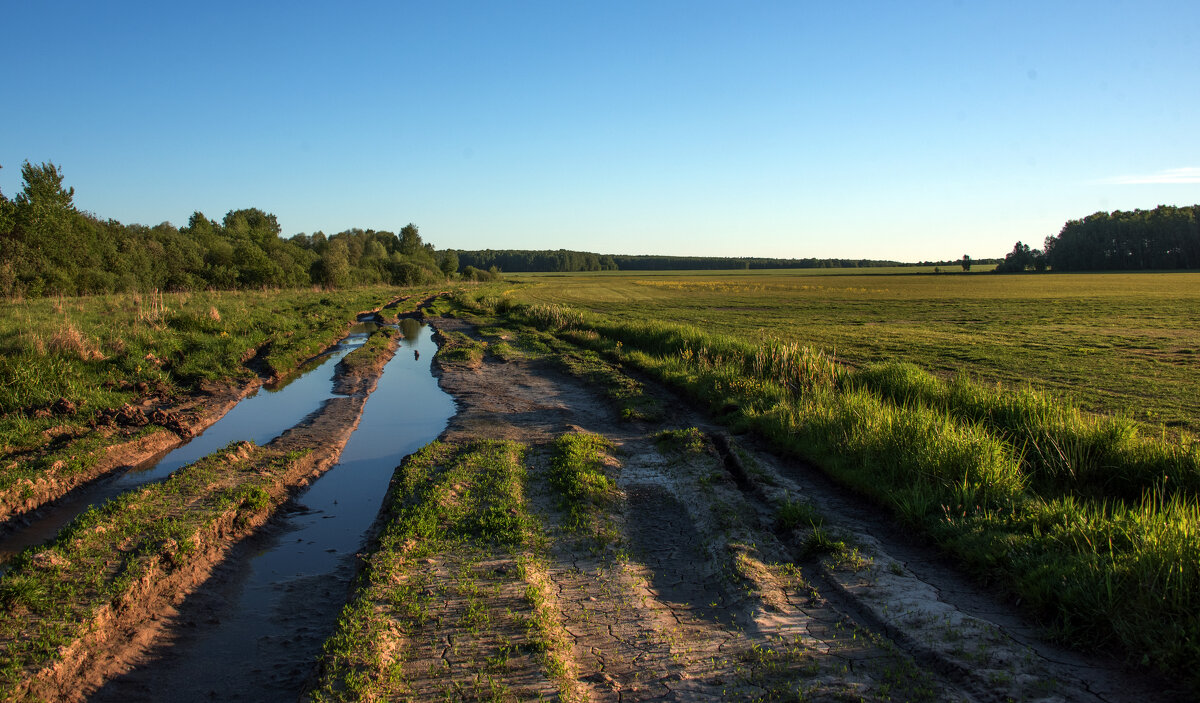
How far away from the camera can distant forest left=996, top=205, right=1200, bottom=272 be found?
9531cm

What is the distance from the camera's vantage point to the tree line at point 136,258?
113ft

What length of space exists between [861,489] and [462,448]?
Answer: 19.6 feet

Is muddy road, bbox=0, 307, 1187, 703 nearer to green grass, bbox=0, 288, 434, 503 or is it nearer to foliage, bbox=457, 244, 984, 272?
green grass, bbox=0, 288, 434, 503

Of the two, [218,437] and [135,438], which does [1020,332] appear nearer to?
[218,437]

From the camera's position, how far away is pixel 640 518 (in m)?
7.29

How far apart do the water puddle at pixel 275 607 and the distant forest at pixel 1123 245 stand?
12407 centimetres

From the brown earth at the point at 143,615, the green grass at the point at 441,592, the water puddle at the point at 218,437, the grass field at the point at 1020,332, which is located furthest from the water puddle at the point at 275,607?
the grass field at the point at 1020,332

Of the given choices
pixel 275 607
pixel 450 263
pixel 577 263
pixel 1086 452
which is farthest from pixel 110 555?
pixel 577 263

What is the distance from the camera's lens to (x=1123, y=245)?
10125 centimetres

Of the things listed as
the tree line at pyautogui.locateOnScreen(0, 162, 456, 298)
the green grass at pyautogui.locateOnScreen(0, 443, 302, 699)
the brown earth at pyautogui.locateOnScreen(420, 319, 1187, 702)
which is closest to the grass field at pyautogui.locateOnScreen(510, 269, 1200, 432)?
the brown earth at pyautogui.locateOnScreen(420, 319, 1187, 702)

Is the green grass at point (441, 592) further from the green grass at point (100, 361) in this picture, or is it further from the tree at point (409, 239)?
the tree at point (409, 239)

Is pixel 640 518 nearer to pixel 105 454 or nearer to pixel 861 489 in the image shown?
pixel 861 489

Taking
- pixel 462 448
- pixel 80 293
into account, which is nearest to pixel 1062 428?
pixel 462 448

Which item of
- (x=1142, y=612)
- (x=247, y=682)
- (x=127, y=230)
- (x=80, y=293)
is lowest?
(x=247, y=682)
